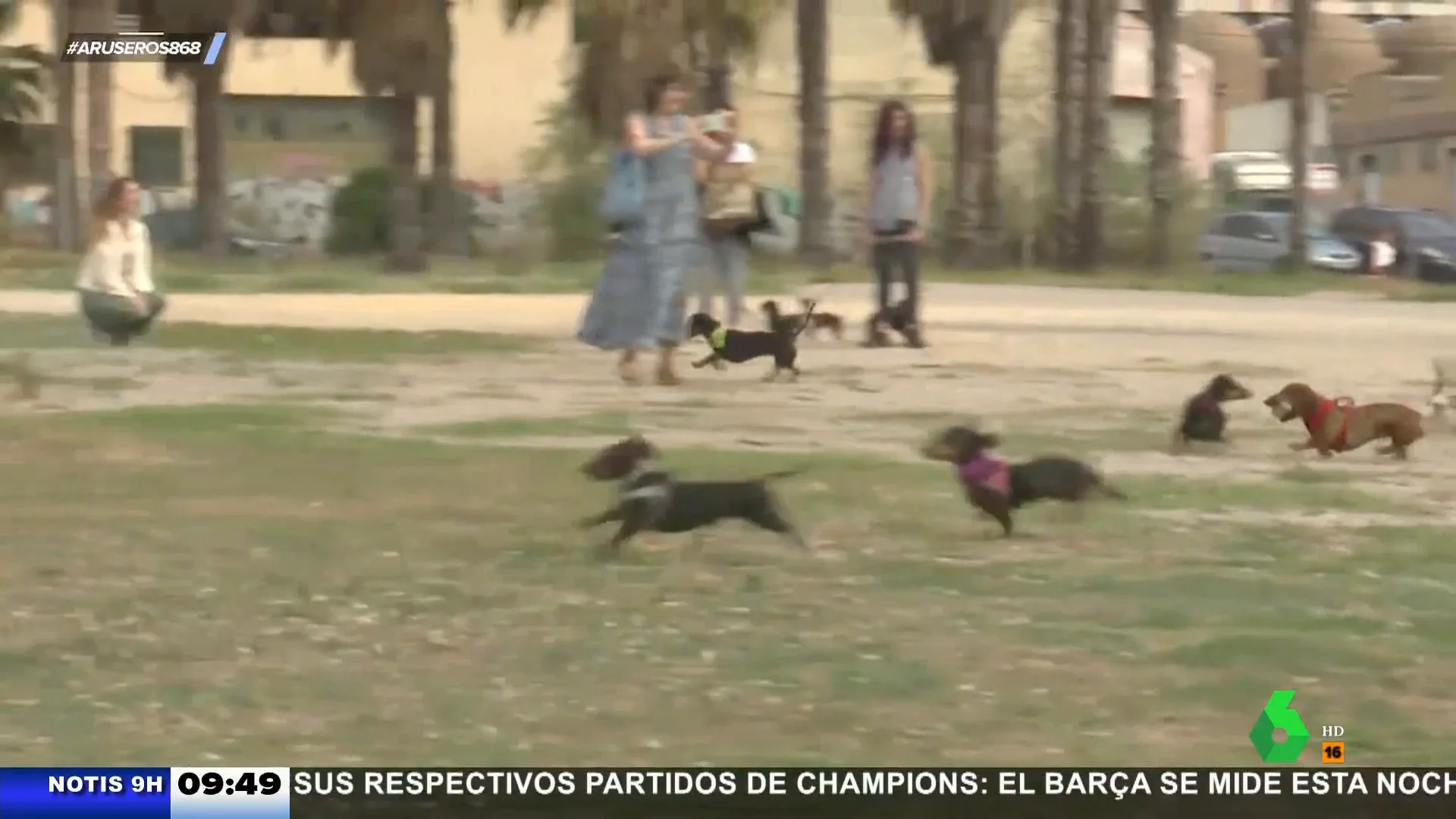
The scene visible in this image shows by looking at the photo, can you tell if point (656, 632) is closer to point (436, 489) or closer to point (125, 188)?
point (436, 489)

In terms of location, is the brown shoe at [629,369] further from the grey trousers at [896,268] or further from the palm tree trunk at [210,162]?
the palm tree trunk at [210,162]

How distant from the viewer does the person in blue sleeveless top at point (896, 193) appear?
15.2 m

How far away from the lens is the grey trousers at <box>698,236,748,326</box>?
15969mm

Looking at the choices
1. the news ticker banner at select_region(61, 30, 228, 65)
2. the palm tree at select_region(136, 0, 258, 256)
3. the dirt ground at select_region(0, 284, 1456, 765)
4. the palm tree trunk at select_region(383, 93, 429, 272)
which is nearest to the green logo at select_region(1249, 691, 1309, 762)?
the dirt ground at select_region(0, 284, 1456, 765)

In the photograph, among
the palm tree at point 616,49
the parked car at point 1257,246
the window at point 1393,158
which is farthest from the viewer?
the window at point 1393,158

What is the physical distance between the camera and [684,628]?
→ 6.65 metres

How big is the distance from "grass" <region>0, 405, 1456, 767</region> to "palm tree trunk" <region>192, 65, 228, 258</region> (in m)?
26.3

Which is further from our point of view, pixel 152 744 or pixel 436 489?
pixel 436 489

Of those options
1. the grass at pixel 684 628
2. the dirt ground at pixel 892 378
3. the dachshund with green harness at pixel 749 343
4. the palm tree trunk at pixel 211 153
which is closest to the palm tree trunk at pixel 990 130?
the dirt ground at pixel 892 378

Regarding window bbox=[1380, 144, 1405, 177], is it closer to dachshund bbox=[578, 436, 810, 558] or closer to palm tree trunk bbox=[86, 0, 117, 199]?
palm tree trunk bbox=[86, 0, 117, 199]

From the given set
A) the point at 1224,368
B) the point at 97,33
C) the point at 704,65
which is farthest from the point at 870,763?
the point at 704,65

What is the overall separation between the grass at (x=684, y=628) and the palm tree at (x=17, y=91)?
28.9 metres

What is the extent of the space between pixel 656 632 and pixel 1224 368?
354 inches

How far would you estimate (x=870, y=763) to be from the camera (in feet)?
17.6
